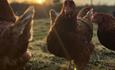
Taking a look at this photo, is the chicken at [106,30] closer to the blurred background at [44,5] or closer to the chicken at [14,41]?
the chicken at [14,41]

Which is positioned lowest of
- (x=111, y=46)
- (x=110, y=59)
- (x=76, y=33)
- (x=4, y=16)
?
(x=110, y=59)

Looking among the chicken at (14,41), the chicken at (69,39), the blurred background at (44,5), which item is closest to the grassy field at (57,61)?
the chicken at (69,39)

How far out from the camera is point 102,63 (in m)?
10.0

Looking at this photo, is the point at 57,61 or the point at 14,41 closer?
the point at 14,41

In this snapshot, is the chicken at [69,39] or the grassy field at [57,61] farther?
the grassy field at [57,61]

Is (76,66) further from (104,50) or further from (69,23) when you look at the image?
(104,50)

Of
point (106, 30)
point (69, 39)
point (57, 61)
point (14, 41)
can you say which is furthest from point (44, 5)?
point (14, 41)

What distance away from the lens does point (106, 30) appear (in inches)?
373

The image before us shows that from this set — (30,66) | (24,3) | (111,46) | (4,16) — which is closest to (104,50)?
(111,46)

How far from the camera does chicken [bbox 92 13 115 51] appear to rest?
926 centimetres

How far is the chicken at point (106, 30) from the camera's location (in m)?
9.26

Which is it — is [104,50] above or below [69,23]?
below

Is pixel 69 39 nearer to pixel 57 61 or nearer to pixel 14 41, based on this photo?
pixel 14 41

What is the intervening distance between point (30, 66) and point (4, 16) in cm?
234
